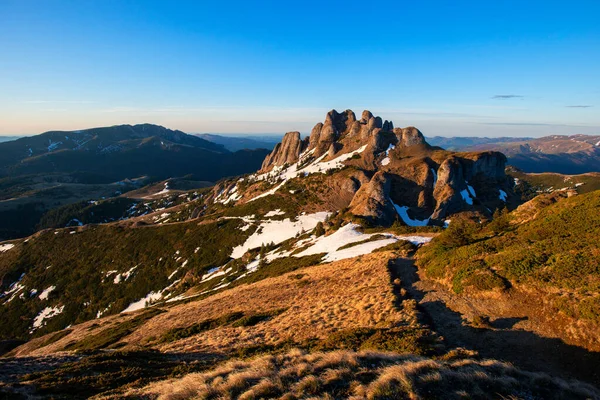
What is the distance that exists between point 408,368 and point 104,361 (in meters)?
15.7

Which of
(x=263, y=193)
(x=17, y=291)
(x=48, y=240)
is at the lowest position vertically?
(x=17, y=291)

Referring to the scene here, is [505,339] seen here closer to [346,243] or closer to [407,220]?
[346,243]

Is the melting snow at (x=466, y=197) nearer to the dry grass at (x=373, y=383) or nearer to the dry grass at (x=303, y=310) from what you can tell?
the dry grass at (x=303, y=310)

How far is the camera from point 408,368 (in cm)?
957

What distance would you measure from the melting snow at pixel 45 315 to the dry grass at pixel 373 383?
85457mm

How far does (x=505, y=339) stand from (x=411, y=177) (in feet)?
261

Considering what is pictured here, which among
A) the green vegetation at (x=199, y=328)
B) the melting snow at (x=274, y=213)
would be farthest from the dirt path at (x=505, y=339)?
the melting snow at (x=274, y=213)

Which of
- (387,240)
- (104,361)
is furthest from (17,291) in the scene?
(387,240)

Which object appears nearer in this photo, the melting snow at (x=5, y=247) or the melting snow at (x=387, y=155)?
the melting snow at (x=387, y=155)

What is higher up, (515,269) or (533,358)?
(515,269)

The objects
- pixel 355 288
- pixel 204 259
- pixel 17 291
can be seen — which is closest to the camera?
pixel 355 288

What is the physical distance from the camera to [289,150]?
169375 millimetres

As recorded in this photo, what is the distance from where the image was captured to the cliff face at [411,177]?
76.7m

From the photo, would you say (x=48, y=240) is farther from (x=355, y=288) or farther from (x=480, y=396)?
(x=480, y=396)
